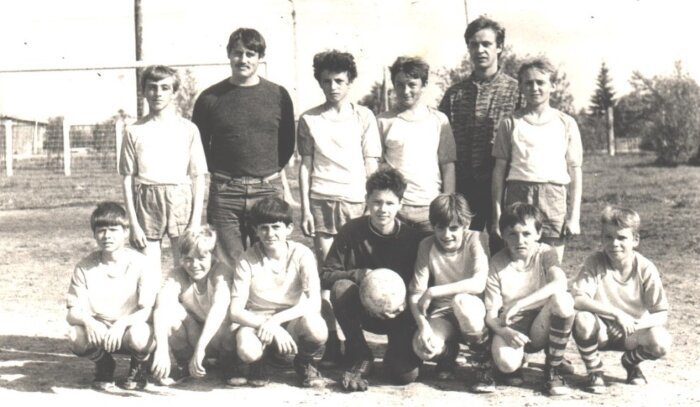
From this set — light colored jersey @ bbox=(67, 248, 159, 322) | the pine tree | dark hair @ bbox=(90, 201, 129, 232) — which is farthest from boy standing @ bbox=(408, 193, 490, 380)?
the pine tree

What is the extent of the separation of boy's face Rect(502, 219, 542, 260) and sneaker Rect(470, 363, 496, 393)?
697 millimetres

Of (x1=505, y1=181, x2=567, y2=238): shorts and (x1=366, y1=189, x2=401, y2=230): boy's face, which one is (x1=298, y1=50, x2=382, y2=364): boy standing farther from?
(x1=505, y1=181, x2=567, y2=238): shorts

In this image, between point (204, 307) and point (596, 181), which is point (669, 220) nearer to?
point (596, 181)

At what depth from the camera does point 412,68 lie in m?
5.50

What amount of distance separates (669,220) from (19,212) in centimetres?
1204

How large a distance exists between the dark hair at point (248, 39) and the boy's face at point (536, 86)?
69.7 inches

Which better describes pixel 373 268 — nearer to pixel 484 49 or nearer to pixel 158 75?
pixel 484 49

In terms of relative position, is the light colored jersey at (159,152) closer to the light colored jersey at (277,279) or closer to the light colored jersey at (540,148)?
the light colored jersey at (277,279)

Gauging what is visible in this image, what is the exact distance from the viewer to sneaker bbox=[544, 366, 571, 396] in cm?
474

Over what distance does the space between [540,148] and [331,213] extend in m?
1.43

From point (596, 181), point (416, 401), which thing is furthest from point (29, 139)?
point (416, 401)

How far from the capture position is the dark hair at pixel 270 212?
16.3 ft

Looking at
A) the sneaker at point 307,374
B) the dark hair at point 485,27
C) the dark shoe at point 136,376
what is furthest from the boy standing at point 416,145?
the dark shoe at point 136,376

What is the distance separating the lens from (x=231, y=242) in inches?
223
